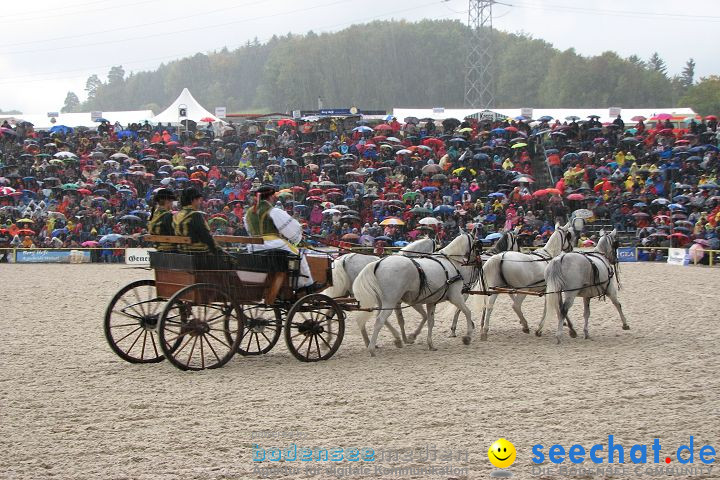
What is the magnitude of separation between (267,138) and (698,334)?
81.8 ft

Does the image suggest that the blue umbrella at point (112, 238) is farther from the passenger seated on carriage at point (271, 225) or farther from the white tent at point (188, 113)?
the passenger seated on carriage at point (271, 225)

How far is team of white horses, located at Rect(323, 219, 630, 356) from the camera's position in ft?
32.9

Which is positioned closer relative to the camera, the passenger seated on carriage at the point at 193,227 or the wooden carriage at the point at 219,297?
the wooden carriage at the point at 219,297

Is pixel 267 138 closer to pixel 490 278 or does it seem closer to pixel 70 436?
pixel 490 278

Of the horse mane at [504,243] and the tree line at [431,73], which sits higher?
the tree line at [431,73]

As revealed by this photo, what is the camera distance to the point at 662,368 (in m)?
9.12

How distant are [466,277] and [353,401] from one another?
4305 mm

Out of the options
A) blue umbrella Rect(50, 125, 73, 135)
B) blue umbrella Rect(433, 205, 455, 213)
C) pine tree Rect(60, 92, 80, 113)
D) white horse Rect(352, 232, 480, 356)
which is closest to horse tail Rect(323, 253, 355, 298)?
white horse Rect(352, 232, 480, 356)

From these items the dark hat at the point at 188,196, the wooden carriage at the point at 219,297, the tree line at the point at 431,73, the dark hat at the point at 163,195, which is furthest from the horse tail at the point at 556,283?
the tree line at the point at 431,73

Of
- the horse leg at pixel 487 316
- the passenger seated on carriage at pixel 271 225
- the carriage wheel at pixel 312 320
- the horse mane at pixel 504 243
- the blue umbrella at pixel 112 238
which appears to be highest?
the passenger seated on carriage at pixel 271 225

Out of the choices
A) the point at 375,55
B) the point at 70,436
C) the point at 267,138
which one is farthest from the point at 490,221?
the point at 375,55

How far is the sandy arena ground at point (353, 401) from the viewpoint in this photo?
5980 millimetres

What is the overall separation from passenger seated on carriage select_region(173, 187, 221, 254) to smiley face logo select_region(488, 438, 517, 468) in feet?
13.4

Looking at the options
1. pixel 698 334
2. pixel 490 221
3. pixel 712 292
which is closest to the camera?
pixel 698 334
